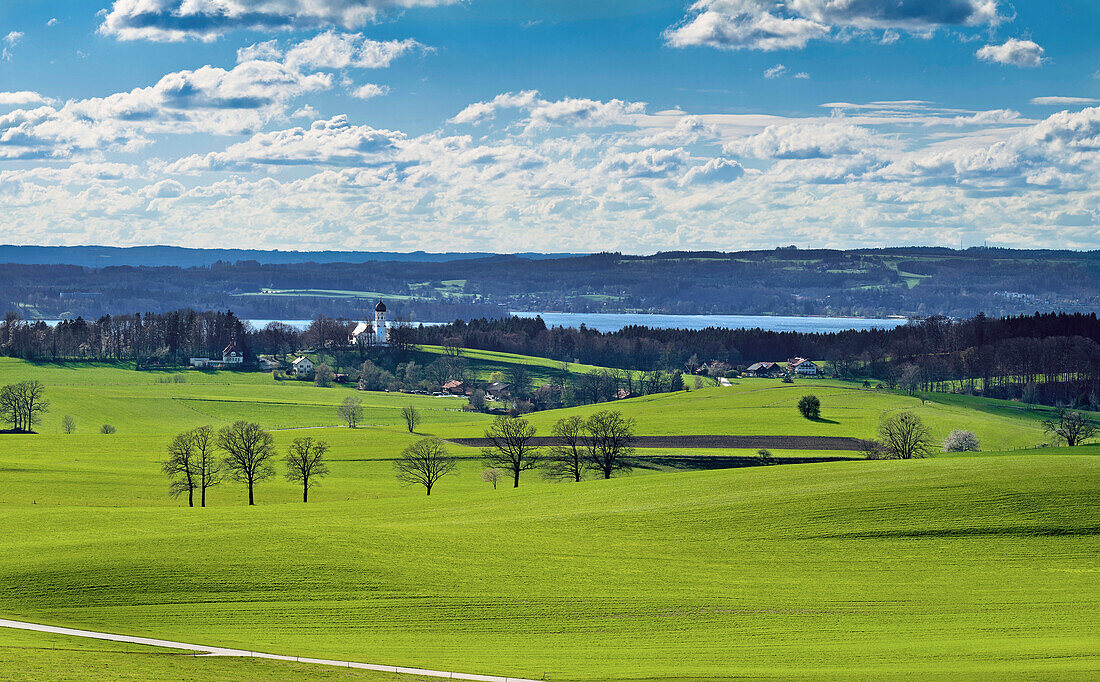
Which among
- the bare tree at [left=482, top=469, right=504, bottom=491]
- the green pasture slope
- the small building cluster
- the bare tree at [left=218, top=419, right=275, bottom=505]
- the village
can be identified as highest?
the small building cluster

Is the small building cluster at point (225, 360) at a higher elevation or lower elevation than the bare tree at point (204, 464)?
higher

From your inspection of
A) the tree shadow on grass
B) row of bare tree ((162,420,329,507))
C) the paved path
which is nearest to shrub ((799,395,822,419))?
the tree shadow on grass

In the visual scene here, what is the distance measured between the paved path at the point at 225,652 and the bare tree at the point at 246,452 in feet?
123

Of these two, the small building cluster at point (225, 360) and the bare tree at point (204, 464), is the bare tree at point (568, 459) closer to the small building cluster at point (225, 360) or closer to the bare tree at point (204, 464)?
the bare tree at point (204, 464)

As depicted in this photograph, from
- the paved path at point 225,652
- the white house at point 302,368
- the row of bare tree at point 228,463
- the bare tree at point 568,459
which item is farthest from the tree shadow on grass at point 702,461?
the white house at point 302,368

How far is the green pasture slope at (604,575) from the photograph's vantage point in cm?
2817

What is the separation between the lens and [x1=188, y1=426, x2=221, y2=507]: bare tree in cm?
6869

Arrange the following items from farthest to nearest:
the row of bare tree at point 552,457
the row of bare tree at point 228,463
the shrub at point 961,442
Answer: the shrub at point 961,442 < the row of bare tree at point 552,457 < the row of bare tree at point 228,463

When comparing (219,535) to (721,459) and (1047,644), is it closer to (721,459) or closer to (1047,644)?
(1047,644)

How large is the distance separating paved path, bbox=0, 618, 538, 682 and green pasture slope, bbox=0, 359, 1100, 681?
2.27 feet

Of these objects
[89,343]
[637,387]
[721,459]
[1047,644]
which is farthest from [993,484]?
[89,343]

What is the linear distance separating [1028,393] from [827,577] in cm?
12481

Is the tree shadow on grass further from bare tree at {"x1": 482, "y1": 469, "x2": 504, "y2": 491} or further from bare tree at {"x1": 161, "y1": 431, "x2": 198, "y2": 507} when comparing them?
bare tree at {"x1": 161, "y1": 431, "x2": 198, "y2": 507}

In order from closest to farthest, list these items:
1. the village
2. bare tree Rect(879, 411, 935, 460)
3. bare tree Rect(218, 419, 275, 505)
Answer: bare tree Rect(218, 419, 275, 505)
bare tree Rect(879, 411, 935, 460)
the village
